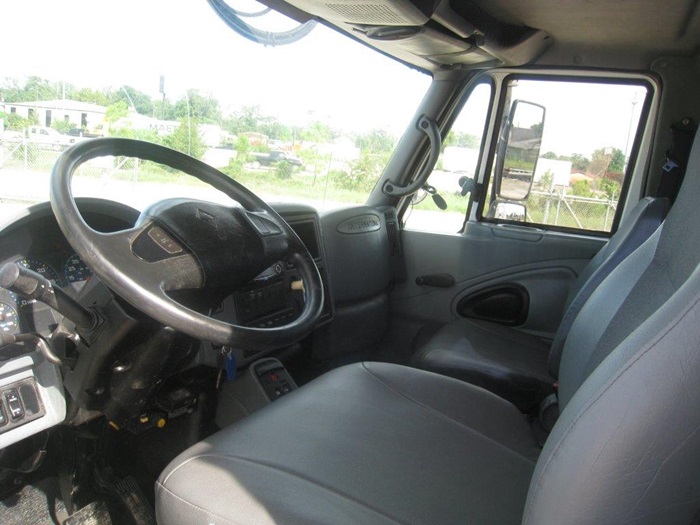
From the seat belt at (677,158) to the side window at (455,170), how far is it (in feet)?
2.63

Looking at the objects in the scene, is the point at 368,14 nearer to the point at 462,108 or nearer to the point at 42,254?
the point at 462,108

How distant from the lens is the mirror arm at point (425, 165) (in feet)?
8.98

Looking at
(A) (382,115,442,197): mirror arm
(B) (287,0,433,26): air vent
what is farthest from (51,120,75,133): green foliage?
(A) (382,115,442,197): mirror arm

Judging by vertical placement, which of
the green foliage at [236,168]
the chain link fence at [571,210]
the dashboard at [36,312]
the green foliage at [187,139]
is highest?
the green foliage at [187,139]

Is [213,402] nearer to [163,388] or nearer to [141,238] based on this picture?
[163,388]

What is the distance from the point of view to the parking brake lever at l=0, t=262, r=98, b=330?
3.20 feet

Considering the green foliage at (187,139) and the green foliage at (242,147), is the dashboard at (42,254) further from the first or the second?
the green foliage at (242,147)

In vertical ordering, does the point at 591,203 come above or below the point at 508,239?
above

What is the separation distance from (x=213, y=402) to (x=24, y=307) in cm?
81

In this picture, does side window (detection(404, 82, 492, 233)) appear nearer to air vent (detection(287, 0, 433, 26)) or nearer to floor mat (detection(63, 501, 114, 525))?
air vent (detection(287, 0, 433, 26))

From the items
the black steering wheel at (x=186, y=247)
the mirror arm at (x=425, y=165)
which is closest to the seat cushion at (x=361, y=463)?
the black steering wheel at (x=186, y=247)

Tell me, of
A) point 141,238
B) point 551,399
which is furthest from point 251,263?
point 551,399

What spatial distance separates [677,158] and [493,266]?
2.90 ft

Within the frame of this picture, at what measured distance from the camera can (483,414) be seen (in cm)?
150
